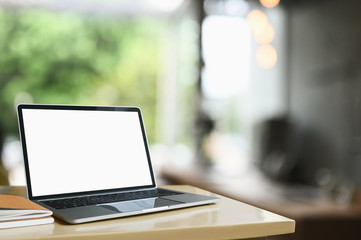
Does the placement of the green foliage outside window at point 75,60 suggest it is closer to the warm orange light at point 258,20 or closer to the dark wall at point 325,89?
the warm orange light at point 258,20

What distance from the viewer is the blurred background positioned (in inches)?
100

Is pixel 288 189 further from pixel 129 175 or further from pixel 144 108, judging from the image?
pixel 144 108

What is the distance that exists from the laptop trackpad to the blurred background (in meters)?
0.86

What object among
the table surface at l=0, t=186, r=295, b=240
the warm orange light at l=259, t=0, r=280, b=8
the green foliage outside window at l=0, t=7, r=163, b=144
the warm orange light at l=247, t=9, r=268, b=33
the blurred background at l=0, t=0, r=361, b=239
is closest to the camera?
the table surface at l=0, t=186, r=295, b=240

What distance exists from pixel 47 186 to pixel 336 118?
7.13 ft

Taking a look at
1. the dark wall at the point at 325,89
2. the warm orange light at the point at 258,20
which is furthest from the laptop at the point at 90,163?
the warm orange light at the point at 258,20

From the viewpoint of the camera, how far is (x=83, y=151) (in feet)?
3.26

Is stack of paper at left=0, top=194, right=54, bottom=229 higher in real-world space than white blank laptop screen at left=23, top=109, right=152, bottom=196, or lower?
lower

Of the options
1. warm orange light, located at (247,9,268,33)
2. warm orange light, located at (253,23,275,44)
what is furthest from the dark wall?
warm orange light, located at (247,9,268,33)

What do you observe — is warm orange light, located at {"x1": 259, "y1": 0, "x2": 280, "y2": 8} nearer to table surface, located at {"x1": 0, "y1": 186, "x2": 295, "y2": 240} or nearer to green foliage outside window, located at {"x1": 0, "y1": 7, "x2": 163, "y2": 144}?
table surface, located at {"x1": 0, "y1": 186, "x2": 295, "y2": 240}

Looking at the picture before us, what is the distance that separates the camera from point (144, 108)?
12.2 meters

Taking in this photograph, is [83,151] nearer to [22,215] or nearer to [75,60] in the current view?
[22,215]

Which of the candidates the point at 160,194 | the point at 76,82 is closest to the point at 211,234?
the point at 160,194

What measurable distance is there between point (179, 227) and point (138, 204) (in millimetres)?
159
